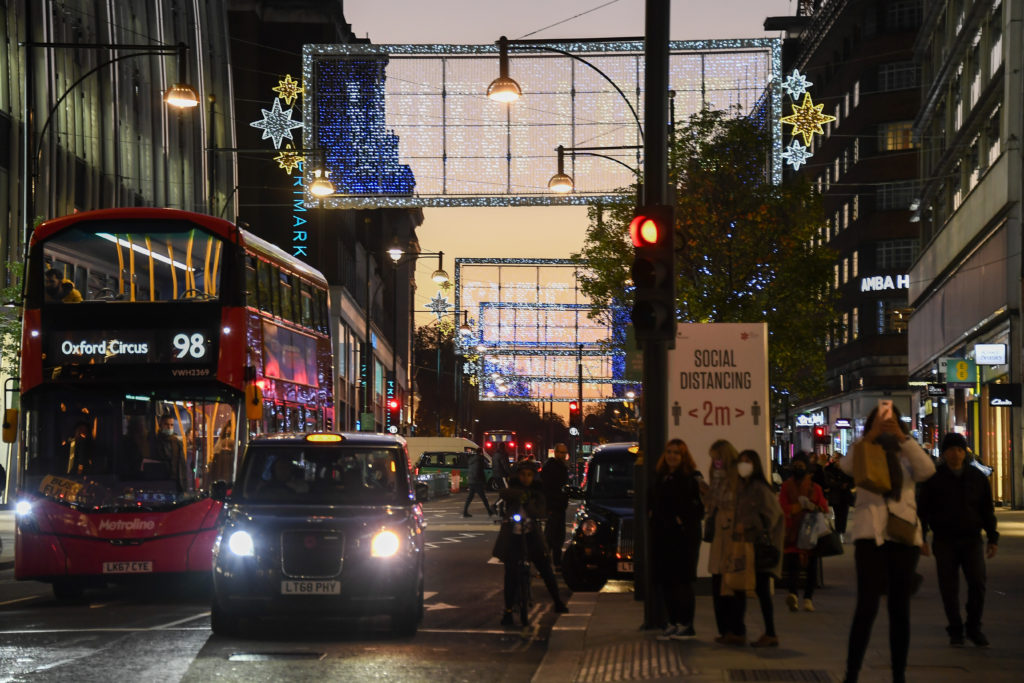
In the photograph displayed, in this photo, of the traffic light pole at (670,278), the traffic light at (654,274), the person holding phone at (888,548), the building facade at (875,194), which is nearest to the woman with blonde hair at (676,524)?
the traffic light pole at (670,278)

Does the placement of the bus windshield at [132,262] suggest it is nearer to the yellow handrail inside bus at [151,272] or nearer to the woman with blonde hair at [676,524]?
the yellow handrail inside bus at [151,272]

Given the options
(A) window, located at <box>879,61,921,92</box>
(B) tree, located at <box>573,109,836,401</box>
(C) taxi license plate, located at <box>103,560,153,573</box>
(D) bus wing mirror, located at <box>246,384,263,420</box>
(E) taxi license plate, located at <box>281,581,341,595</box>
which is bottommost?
(C) taxi license plate, located at <box>103,560,153,573</box>

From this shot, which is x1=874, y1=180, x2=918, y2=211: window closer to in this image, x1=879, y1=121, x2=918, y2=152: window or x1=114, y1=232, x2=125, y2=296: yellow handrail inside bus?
x1=879, y1=121, x2=918, y2=152: window

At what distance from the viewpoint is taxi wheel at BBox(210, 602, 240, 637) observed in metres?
14.7

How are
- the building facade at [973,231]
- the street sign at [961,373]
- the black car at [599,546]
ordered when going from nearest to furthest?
the black car at [599,546] → the building facade at [973,231] → the street sign at [961,373]

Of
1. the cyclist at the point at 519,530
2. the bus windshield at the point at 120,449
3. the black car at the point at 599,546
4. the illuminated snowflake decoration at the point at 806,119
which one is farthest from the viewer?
the illuminated snowflake decoration at the point at 806,119

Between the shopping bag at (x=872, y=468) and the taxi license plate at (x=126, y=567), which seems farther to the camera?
the taxi license plate at (x=126, y=567)

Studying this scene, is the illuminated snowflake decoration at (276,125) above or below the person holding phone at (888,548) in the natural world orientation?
above

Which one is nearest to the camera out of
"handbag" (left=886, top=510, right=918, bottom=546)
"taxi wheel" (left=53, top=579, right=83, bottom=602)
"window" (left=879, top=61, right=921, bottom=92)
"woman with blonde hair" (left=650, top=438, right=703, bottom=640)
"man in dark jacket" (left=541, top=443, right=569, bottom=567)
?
"handbag" (left=886, top=510, right=918, bottom=546)

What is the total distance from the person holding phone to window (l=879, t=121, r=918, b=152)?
73.5 metres

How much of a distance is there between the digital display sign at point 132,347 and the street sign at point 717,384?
5321mm

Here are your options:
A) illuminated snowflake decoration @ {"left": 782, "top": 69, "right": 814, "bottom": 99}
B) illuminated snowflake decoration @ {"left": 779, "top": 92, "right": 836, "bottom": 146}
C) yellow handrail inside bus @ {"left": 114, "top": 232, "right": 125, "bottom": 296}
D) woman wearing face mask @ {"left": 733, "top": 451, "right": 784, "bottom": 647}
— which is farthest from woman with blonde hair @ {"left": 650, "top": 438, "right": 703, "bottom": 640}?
illuminated snowflake decoration @ {"left": 782, "top": 69, "right": 814, "bottom": 99}

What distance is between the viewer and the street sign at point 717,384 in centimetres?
1738

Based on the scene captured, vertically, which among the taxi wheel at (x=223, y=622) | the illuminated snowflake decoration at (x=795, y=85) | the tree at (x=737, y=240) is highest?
the illuminated snowflake decoration at (x=795, y=85)
